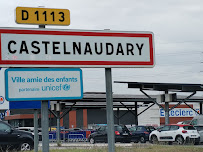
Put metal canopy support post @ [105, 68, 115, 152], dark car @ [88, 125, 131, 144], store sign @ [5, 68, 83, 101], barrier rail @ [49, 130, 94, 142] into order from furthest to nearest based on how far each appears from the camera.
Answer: barrier rail @ [49, 130, 94, 142] → dark car @ [88, 125, 131, 144] → metal canopy support post @ [105, 68, 115, 152] → store sign @ [5, 68, 83, 101]

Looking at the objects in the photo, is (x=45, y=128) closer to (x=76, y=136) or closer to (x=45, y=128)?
(x=45, y=128)

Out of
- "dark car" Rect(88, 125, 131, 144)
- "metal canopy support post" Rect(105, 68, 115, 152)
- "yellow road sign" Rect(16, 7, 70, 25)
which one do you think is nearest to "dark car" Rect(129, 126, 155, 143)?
"dark car" Rect(88, 125, 131, 144)

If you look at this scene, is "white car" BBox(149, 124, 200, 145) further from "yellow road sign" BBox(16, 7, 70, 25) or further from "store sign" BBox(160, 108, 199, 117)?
"store sign" BBox(160, 108, 199, 117)

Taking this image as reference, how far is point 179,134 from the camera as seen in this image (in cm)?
3141

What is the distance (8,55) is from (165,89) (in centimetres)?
3213

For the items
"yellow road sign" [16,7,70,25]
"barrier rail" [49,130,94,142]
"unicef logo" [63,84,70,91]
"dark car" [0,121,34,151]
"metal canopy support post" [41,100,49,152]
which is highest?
"yellow road sign" [16,7,70,25]

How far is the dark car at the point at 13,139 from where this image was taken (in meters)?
22.6

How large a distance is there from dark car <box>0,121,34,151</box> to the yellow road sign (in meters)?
17.5

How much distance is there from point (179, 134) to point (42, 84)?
88.3ft

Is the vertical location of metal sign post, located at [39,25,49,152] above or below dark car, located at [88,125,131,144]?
above

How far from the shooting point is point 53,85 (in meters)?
5.50

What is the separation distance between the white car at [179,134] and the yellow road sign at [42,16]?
84.2 ft

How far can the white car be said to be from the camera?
31081mm

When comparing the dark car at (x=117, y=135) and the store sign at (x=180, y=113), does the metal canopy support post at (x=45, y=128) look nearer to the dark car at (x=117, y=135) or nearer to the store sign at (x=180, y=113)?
the dark car at (x=117, y=135)
